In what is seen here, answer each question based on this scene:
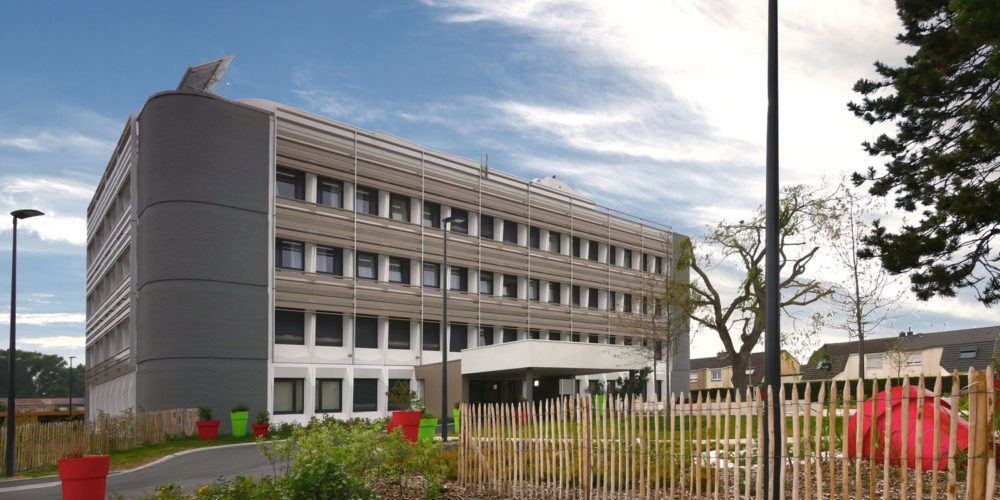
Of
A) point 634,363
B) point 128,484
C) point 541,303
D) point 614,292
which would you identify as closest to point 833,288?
point 634,363

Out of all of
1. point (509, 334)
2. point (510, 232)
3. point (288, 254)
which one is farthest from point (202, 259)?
point (510, 232)

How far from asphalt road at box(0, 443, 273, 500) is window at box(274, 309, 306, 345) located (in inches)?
502

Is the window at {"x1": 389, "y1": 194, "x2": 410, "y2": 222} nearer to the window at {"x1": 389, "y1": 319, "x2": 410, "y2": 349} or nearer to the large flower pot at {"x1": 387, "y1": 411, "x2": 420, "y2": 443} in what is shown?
the window at {"x1": 389, "y1": 319, "x2": 410, "y2": 349}

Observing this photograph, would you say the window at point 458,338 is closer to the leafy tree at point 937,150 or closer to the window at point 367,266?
the window at point 367,266

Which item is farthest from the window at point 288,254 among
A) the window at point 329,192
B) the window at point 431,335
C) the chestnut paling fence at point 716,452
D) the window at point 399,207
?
the chestnut paling fence at point 716,452

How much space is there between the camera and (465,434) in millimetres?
16312

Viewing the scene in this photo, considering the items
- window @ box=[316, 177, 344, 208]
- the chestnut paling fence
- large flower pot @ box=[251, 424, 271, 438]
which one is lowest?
large flower pot @ box=[251, 424, 271, 438]

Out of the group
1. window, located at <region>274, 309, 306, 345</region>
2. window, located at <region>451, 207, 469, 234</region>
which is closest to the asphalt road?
window, located at <region>274, 309, 306, 345</region>

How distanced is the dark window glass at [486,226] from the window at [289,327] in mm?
13796

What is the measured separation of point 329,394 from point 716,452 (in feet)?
112

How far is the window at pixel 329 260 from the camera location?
4212 centimetres

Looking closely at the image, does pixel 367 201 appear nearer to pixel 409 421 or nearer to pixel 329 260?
pixel 329 260

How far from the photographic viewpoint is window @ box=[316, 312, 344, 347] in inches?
1654

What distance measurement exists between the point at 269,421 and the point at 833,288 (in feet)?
87.9
